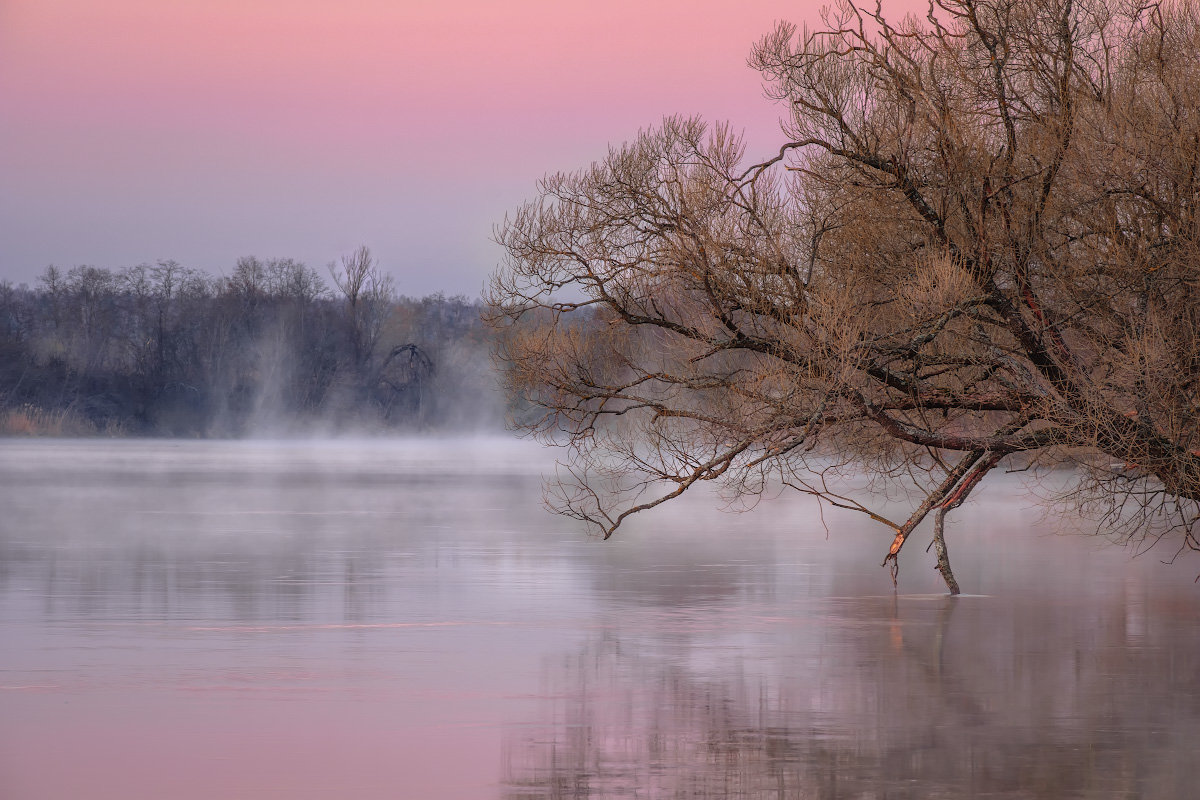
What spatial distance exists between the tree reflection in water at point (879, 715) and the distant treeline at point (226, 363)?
79.6 m

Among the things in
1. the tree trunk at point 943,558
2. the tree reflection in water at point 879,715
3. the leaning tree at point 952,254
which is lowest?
the tree reflection in water at point 879,715

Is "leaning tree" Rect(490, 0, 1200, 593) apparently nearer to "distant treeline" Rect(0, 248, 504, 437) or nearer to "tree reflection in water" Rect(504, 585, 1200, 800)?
Result: "tree reflection in water" Rect(504, 585, 1200, 800)

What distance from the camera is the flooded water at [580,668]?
8.38 m

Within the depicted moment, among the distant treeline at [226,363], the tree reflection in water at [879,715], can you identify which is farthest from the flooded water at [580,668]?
the distant treeline at [226,363]

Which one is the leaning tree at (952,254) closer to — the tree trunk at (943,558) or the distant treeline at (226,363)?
the tree trunk at (943,558)

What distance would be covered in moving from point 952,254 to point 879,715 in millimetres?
7259

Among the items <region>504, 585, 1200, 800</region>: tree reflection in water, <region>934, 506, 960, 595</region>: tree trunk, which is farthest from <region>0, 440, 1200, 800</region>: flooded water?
<region>934, 506, 960, 595</region>: tree trunk

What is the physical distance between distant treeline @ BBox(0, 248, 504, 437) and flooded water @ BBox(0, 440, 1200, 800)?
7040 cm

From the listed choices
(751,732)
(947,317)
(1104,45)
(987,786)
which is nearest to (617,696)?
(751,732)

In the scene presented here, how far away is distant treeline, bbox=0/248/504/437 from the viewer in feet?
302

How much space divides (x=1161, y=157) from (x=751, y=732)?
8.85 m

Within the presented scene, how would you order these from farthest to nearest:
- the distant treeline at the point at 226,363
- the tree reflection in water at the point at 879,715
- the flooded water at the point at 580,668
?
the distant treeline at the point at 226,363
the flooded water at the point at 580,668
the tree reflection in water at the point at 879,715

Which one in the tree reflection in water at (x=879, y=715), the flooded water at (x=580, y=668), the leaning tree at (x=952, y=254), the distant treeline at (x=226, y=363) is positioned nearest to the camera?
the tree reflection in water at (x=879, y=715)

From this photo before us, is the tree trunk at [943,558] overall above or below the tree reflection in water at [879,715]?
above
